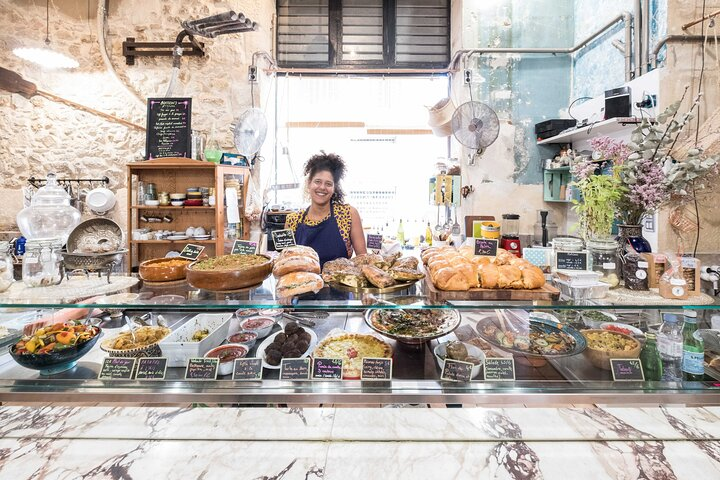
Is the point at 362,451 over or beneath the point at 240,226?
beneath

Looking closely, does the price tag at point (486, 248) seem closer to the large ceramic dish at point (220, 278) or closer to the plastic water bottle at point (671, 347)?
the plastic water bottle at point (671, 347)

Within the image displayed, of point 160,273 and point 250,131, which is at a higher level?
point 250,131

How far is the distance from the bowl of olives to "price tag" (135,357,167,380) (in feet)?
3.29

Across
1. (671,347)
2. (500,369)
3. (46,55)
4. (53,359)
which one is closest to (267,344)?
(53,359)

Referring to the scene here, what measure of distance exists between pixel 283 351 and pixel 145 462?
20.4 inches

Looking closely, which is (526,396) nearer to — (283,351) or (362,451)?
(362,451)

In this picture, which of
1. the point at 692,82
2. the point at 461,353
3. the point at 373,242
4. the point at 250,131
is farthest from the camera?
the point at 250,131

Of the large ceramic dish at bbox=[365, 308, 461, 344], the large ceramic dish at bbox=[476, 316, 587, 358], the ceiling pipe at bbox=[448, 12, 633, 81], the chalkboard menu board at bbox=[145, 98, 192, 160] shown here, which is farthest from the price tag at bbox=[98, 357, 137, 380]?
the ceiling pipe at bbox=[448, 12, 633, 81]

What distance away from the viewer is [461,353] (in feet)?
4.45

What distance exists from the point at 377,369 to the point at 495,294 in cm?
49

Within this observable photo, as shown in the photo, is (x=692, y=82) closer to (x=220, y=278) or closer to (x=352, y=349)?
(x=352, y=349)

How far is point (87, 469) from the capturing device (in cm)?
104

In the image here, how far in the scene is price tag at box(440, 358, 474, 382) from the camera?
4.15ft

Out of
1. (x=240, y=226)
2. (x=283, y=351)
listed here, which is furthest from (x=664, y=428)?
(x=240, y=226)
